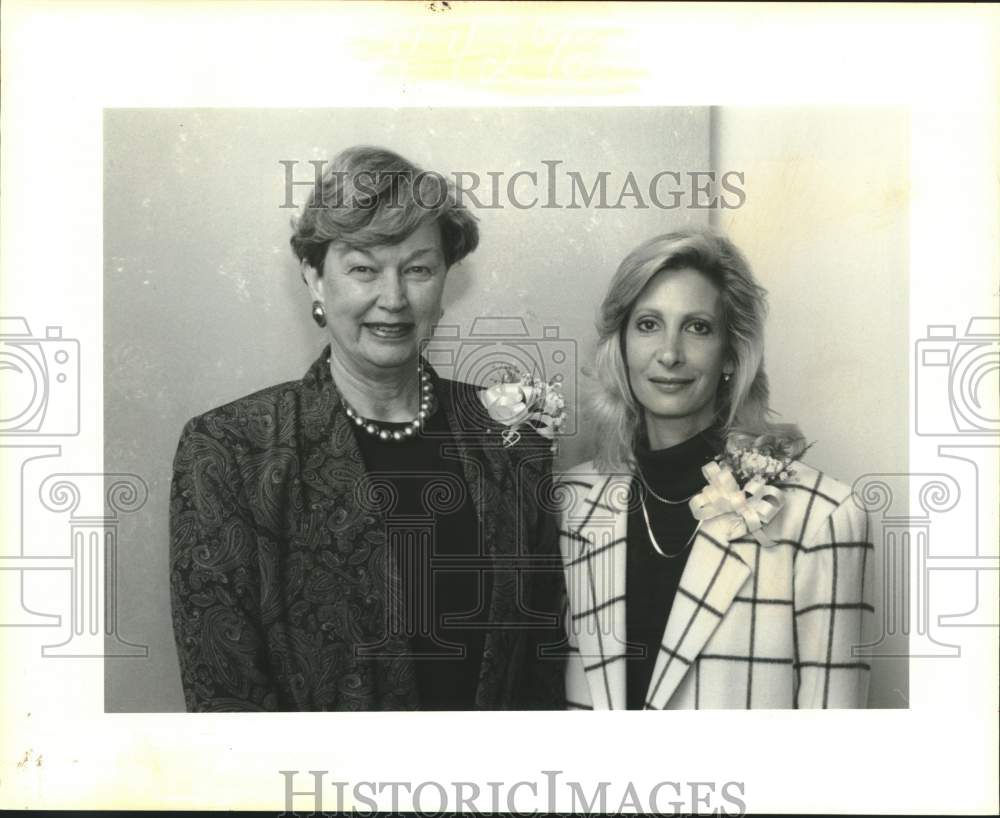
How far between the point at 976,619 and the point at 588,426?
35.5 inches

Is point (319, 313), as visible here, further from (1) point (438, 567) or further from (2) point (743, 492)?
(2) point (743, 492)

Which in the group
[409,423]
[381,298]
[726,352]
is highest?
[381,298]

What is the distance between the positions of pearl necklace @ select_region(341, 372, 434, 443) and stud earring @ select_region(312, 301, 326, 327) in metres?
0.17

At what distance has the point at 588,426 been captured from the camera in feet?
7.05

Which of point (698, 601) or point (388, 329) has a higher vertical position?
point (388, 329)

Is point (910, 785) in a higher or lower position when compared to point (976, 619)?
lower

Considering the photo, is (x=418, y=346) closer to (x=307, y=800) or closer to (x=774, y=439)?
(x=774, y=439)

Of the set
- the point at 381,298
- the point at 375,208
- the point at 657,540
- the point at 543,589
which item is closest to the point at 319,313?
the point at 381,298

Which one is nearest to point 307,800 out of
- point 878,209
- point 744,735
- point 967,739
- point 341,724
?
point 341,724

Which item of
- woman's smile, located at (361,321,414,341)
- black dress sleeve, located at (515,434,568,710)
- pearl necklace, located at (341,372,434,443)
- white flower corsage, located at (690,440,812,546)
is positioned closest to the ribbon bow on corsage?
white flower corsage, located at (690,440,812,546)

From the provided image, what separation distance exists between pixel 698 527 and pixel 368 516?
2.20 feet

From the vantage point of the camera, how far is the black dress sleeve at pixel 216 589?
2100mm

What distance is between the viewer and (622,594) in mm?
2129

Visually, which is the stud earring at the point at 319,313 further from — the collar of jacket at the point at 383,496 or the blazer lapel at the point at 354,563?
the blazer lapel at the point at 354,563
